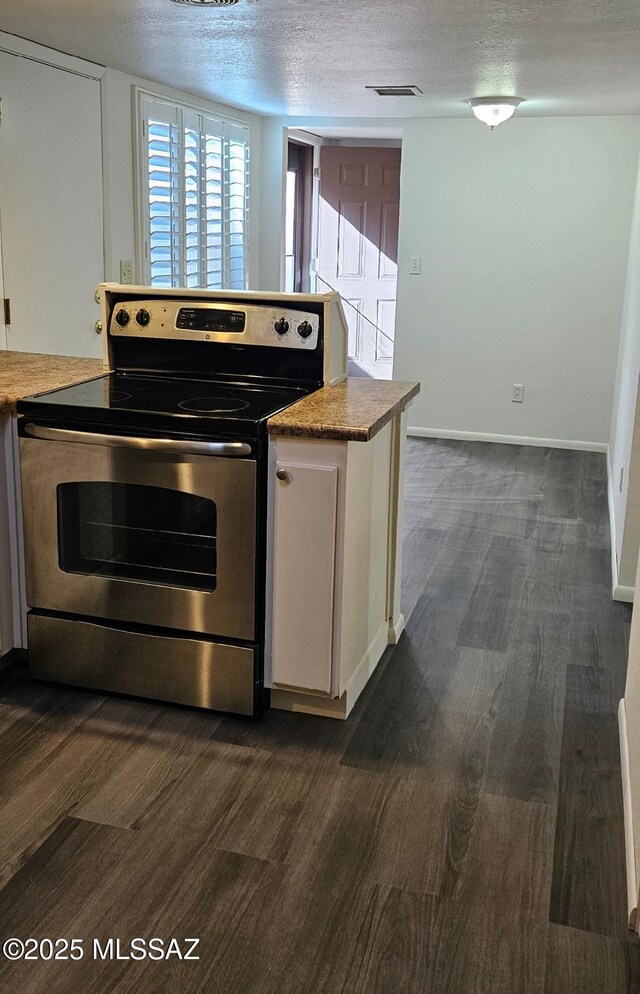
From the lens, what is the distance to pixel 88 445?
2.45 m

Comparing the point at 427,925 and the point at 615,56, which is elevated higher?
the point at 615,56

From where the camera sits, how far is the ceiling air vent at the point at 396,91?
4.55 metres

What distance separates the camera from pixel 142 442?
94.4 inches

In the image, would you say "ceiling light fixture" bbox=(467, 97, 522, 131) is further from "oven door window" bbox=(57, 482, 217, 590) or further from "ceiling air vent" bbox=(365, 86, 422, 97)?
"oven door window" bbox=(57, 482, 217, 590)

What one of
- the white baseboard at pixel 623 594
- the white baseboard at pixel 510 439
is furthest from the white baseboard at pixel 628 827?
the white baseboard at pixel 510 439

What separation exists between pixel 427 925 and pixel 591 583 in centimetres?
215

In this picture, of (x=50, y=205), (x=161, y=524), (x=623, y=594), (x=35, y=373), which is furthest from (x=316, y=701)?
(x=50, y=205)

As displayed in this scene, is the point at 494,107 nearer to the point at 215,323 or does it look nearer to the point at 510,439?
the point at 510,439

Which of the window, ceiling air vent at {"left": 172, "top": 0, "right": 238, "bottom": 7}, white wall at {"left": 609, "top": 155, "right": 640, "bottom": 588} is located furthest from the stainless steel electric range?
the window

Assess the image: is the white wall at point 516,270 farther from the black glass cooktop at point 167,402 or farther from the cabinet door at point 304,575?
the cabinet door at point 304,575

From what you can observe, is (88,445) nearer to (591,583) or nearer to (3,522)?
(3,522)

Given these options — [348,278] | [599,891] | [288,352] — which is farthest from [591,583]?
[348,278]

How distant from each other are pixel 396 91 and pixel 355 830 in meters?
3.85

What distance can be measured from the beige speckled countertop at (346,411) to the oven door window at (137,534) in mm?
321
